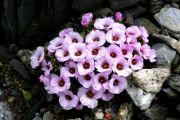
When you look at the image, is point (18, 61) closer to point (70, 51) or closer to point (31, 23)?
point (31, 23)

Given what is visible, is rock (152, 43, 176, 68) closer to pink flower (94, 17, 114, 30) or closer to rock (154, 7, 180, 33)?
rock (154, 7, 180, 33)

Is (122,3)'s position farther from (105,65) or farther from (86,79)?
(86,79)

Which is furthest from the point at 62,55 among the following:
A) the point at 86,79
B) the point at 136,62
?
the point at 136,62

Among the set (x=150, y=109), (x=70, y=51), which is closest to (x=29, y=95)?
(x=70, y=51)

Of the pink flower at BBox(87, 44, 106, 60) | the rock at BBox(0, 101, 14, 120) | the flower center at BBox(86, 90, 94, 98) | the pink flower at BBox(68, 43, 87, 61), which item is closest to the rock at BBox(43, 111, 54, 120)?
the rock at BBox(0, 101, 14, 120)

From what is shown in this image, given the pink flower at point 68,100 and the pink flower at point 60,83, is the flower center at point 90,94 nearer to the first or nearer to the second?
the pink flower at point 68,100

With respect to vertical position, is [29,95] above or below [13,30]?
below
